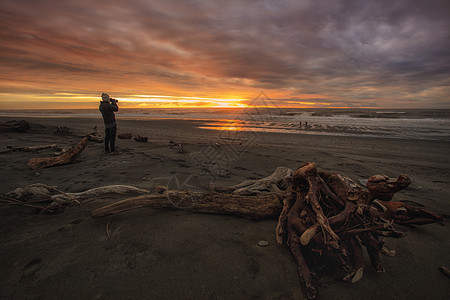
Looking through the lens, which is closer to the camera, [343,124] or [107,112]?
[107,112]

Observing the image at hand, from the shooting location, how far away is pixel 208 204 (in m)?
3.38

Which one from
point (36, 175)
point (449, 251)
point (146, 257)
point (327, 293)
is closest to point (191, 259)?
point (146, 257)

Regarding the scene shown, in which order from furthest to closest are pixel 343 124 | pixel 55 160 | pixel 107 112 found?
1. pixel 343 124
2. pixel 107 112
3. pixel 55 160

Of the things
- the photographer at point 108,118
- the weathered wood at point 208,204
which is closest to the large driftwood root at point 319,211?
the weathered wood at point 208,204

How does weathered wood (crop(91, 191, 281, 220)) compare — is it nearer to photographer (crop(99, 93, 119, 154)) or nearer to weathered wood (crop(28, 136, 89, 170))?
weathered wood (crop(28, 136, 89, 170))

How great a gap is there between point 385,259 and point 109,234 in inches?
148

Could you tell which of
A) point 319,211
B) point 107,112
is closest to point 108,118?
point 107,112

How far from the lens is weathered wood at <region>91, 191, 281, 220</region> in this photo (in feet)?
10.4

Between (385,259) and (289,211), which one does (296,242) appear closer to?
(289,211)

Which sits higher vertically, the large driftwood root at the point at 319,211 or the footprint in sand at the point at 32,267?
the large driftwood root at the point at 319,211

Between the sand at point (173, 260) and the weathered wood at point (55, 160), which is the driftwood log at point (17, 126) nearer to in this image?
the weathered wood at point (55, 160)

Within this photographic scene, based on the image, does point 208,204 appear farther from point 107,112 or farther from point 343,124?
point 343,124

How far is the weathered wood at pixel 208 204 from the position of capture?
3.18 metres

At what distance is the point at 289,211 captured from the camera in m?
2.59
